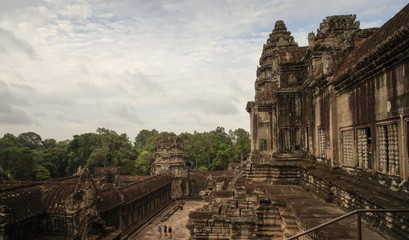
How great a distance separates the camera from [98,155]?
5062 cm

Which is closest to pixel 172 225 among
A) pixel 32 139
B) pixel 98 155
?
pixel 98 155

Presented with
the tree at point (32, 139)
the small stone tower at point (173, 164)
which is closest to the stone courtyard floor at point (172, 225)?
the small stone tower at point (173, 164)

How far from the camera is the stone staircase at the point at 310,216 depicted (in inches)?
179

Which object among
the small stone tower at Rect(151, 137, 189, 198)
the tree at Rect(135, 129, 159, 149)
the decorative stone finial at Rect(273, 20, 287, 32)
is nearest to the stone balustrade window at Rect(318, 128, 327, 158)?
the decorative stone finial at Rect(273, 20, 287, 32)

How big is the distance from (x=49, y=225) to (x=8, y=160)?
110 feet

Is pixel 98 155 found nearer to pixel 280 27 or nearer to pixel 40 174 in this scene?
pixel 40 174

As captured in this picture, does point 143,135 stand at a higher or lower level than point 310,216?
higher

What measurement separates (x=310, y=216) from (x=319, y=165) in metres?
3.70

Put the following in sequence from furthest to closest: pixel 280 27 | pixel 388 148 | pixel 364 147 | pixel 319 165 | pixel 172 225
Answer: pixel 172 225 → pixel 280 27 → pixel 319 165 → pixel 364 147 → pixel 388 148

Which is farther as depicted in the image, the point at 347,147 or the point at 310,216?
the point at 347,147

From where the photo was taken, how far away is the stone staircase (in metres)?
4.54

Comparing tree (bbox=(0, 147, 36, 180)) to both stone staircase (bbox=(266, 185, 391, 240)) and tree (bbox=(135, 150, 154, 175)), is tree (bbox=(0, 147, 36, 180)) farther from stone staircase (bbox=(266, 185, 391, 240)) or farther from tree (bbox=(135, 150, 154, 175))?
stone staircase (bbox=(266, 185, 391, 240))

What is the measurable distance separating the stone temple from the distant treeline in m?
29.5

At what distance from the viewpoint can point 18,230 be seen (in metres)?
10.7
